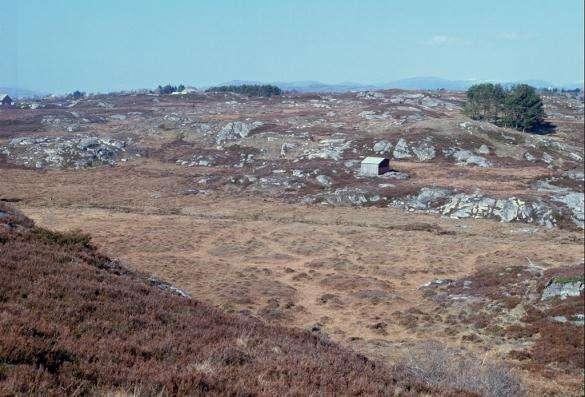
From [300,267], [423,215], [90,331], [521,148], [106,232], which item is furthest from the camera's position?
[521,148]

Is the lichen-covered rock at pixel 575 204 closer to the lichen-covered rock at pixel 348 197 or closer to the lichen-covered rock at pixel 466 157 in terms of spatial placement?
the lichen-covered rock at pixel 466 157

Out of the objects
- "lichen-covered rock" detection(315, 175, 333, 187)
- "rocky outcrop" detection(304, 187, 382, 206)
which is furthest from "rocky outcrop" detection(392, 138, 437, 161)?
"rocky outcrop" detection(304, 187, 382, 206)

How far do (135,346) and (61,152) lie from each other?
243ft

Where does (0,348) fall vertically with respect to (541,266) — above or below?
above

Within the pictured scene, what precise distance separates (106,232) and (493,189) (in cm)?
4178

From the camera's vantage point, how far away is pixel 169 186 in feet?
217

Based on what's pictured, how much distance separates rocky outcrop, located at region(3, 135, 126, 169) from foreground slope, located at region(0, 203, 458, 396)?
208 ft

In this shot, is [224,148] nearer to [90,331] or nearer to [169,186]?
[169,186]

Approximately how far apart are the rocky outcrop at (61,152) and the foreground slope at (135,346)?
63.4 metres

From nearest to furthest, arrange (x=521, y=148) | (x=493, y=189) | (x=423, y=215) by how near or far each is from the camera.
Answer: (x=423, y=215)
(x=493, y=189)
(x=521, y=148)

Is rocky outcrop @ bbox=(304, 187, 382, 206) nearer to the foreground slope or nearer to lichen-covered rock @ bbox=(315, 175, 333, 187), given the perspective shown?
lichen-covered rock @ bbox=(315, 175, 333, 187)

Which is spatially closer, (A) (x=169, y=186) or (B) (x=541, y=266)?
(B) (x=541, y=266)

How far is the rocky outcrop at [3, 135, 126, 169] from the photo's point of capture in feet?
237

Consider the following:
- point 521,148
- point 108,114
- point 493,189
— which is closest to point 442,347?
point 493,189
